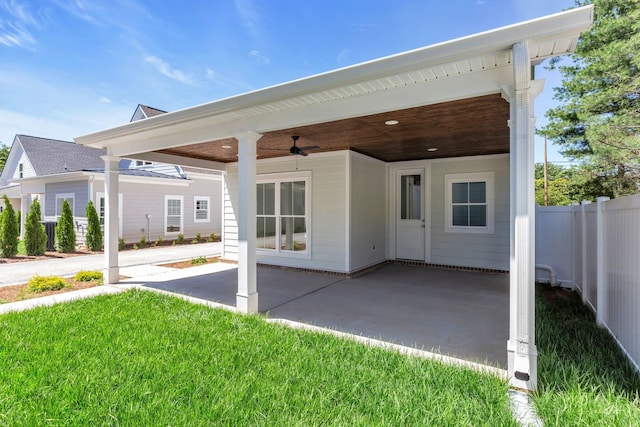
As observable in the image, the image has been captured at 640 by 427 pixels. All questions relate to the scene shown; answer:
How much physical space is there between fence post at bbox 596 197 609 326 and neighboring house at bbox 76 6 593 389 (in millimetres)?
1499

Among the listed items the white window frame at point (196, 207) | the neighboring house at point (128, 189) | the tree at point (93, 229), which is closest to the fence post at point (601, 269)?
the neighboring house at point (128, 189)

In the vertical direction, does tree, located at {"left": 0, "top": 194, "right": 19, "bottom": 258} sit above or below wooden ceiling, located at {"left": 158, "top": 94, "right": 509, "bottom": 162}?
below

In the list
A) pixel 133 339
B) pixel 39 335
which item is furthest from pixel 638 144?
pixel 39 335

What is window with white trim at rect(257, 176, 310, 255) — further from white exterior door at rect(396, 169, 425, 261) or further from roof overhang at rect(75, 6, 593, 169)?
white exterior door at rect(396, 169, 425, 261)

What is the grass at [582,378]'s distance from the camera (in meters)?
2.06

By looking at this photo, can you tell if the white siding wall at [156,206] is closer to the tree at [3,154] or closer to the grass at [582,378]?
→ the grass at [582,378]

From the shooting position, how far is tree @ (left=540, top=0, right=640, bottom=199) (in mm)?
10312

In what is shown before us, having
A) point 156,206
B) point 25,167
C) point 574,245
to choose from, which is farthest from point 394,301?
point 25,167

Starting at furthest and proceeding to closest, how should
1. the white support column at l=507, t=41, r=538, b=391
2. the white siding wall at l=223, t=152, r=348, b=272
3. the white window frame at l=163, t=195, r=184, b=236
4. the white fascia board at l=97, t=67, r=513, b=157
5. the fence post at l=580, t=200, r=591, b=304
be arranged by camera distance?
the white window frame at l=163, t=195, r=184, b=236 < the white siding wall at l=223, t=152, r=348, b=272 < the fence post at l=580, t=200, r=591, b=304 < the white fascia board at l=97, t=67, r=513, b=157 < the white support column at l=507, t=41, r=538, b=391

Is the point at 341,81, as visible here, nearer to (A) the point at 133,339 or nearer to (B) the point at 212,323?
(B) the point at 212,323

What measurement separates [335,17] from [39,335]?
8.15 m

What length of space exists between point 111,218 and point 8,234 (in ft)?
20.4

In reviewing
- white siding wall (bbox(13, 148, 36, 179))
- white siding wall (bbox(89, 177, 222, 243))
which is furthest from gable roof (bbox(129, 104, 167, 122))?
white siding wall (bbox(13, 148, 36, 179))

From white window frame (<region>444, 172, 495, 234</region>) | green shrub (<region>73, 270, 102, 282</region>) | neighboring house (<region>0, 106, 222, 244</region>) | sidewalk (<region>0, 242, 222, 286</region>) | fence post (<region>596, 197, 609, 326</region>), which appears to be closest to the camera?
fence post (<region>596, 197, 609, 326</region>)
